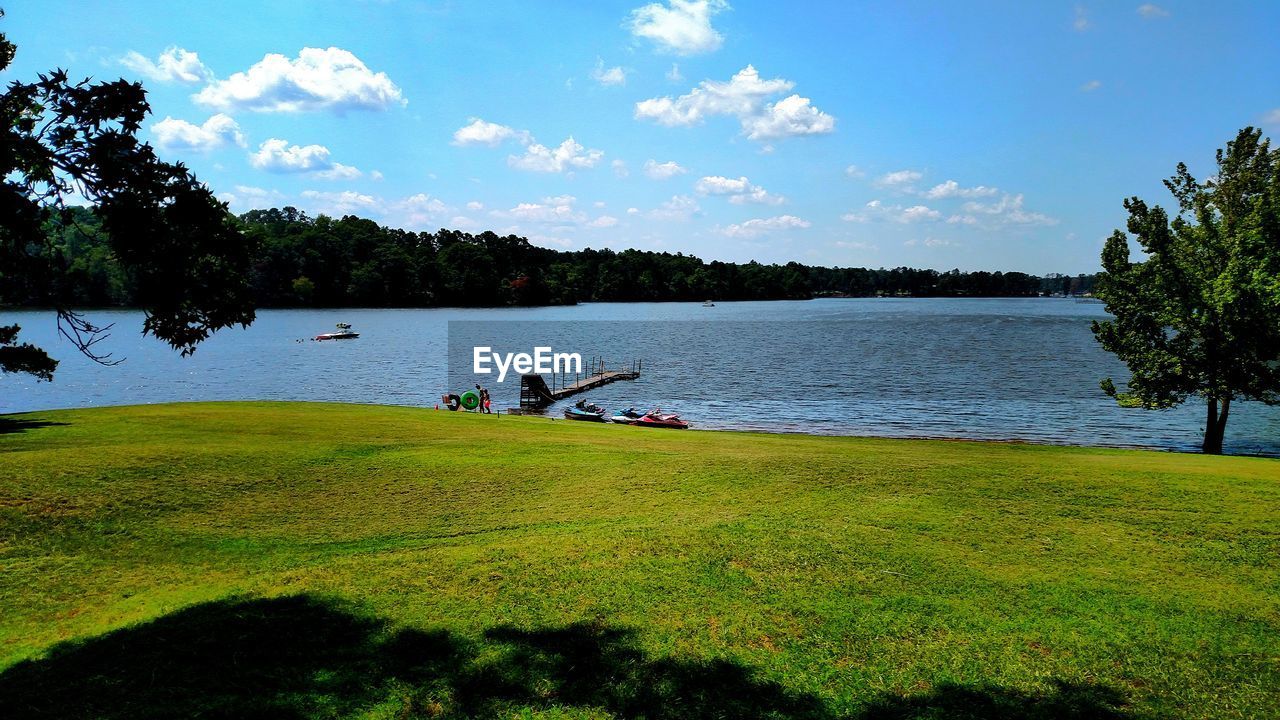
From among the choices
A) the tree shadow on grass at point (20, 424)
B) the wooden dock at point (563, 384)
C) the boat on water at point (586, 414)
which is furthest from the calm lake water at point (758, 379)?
the tree shadow on grass at point (20, 424)

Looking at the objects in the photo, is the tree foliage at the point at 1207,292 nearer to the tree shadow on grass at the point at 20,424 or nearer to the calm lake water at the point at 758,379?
the calm lake water at the point at 758,379

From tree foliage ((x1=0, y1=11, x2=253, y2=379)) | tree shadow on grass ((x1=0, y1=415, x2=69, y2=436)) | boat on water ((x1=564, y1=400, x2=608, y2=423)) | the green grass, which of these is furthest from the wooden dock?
tree foliage ((x1=0, y1=11, x2=253, y2=379))

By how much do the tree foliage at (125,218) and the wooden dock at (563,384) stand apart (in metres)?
44.1

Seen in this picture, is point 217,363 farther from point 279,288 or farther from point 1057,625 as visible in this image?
point 279,288

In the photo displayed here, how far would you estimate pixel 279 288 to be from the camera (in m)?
199

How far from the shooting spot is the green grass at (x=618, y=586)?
7.55 m

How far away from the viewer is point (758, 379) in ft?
239

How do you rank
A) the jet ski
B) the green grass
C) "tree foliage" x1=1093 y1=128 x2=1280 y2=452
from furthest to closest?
1. the jet ski
2. "tree foliage" x1=1093 y1=128 x2=1280 y2=452
3. the green grass

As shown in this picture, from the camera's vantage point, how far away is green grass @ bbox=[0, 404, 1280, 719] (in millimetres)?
7555

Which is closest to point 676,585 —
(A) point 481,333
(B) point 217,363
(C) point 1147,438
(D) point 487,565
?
(D) point 487,565

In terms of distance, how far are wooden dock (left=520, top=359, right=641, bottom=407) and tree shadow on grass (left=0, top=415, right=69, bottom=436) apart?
108 feet

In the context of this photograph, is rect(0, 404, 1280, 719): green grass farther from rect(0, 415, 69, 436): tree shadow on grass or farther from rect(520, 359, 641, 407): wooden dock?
rect(520, 359, 641, 407): wooden dock

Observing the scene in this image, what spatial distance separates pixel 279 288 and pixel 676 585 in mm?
216509

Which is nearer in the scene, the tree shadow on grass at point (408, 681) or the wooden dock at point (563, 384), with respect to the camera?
the tree shadow on grass at point (408, 681)
